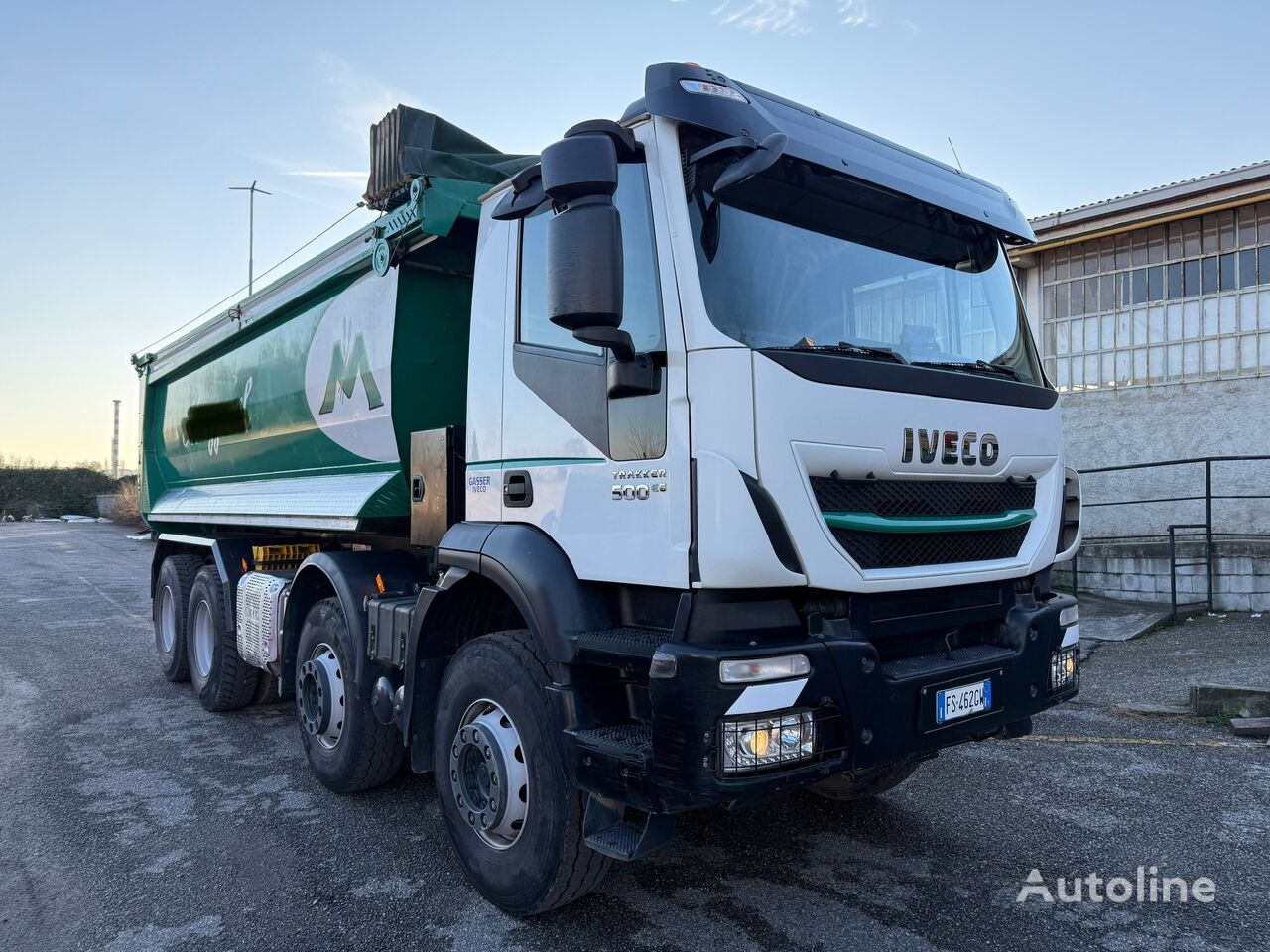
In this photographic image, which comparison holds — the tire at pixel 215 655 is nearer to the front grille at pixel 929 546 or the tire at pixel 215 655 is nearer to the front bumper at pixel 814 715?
the front bumper at pixel 814 715

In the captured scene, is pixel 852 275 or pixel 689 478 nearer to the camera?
pixel 689 478

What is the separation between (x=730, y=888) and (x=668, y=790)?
106 centimetres

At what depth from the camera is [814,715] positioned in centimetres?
274

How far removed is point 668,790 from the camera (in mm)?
2689

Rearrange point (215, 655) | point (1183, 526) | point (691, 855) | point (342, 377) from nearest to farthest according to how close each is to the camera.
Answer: point (691, 855) → point (342, 377) → point (215, 655) → point (1183, 526)

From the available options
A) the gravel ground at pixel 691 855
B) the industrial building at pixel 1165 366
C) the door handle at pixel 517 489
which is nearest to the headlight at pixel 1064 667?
the gravel ground at pixel 691 855

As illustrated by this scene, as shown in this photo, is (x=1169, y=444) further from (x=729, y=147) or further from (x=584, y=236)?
(x=584, y=236)

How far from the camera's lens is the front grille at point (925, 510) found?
291cm

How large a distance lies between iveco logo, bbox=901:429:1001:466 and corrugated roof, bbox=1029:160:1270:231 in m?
7.57

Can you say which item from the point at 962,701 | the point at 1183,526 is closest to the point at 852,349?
the point at 962,701

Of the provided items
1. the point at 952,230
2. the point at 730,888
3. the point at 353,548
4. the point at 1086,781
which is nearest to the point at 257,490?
the point at 353,548

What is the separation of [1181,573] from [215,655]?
28.9 feet

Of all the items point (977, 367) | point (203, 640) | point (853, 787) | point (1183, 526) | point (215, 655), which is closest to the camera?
point (977, 367)

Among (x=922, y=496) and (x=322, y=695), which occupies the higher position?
(x=922, y=496)
